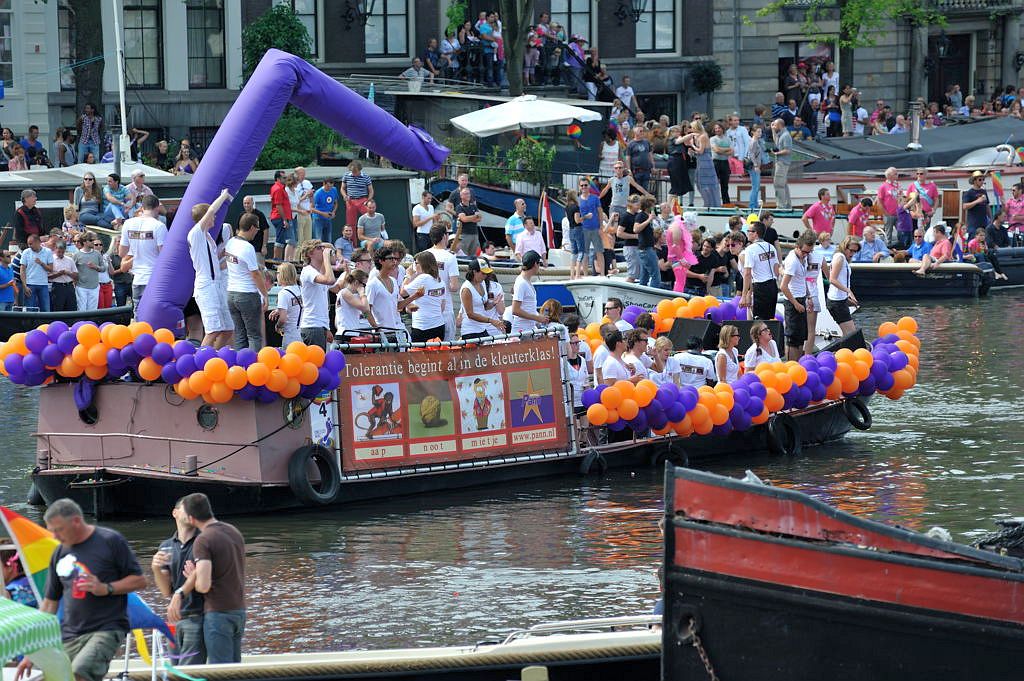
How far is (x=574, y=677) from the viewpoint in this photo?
394 inches

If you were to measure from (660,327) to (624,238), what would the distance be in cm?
563

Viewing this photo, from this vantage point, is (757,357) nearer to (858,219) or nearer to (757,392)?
(757,392)

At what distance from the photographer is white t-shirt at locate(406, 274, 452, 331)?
17.5 m

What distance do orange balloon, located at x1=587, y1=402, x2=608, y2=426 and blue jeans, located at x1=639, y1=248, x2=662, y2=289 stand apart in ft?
29.5

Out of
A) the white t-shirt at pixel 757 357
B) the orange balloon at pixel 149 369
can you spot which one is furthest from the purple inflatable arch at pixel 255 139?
the white t-shirt at pixel 757 357

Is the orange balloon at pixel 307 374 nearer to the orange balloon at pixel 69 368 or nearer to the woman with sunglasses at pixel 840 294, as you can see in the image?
the orange balloon at pixel 69 368

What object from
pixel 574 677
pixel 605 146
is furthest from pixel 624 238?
pixel 574 677

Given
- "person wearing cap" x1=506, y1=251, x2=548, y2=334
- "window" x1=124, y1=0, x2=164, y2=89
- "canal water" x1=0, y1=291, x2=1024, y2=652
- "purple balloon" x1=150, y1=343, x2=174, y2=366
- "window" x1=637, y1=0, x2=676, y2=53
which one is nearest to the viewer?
"canal water" x1=0, y1=291, x2=1024, y2=652

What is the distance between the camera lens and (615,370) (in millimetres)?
16891

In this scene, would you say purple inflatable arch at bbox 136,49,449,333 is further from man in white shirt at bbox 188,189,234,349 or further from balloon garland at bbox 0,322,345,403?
balloon garland at bbox 0,322,345,403

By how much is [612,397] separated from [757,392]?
177cm

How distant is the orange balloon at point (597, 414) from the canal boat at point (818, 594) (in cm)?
713

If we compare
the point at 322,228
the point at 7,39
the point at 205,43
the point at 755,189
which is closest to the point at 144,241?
the point at 322,228

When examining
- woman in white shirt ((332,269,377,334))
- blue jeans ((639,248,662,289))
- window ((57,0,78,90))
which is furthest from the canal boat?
window ((57,0,78,90))
